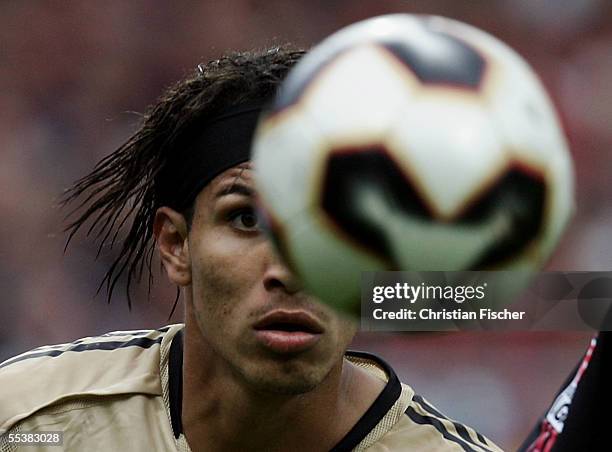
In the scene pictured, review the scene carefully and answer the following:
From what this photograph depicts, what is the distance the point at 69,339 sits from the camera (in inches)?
207

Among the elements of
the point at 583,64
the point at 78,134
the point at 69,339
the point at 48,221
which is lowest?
the point at 69,339

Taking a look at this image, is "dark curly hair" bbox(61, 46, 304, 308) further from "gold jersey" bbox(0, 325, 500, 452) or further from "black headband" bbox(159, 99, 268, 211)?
"gold jersey" bbox(0, 325, 500, 452)

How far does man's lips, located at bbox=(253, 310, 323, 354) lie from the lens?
2225 millimetres

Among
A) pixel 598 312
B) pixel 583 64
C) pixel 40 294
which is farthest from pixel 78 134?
pixel 598 312

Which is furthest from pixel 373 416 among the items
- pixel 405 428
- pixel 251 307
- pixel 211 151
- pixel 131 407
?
pixel 211 151

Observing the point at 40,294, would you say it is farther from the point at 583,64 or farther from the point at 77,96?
the point at 583,64

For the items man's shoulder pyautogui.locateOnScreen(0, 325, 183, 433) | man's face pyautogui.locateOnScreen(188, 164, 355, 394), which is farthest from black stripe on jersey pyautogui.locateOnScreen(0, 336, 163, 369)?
man's face pyautogui.locateOnScreen(188, 164, 355, 394)

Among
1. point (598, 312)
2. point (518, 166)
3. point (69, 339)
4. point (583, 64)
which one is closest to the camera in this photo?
point (518, 166)

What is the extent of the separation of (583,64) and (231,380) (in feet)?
11.9

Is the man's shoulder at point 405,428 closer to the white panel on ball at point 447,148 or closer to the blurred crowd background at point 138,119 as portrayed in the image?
the white panel on ball at point 447,148

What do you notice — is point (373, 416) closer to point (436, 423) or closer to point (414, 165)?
point (436, 423)

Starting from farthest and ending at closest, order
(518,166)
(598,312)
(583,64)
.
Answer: (583,64) < (598,312) < (518,166)

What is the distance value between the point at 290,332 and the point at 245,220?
0.28 meters

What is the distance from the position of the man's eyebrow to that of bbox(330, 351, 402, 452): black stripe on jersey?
599mm
